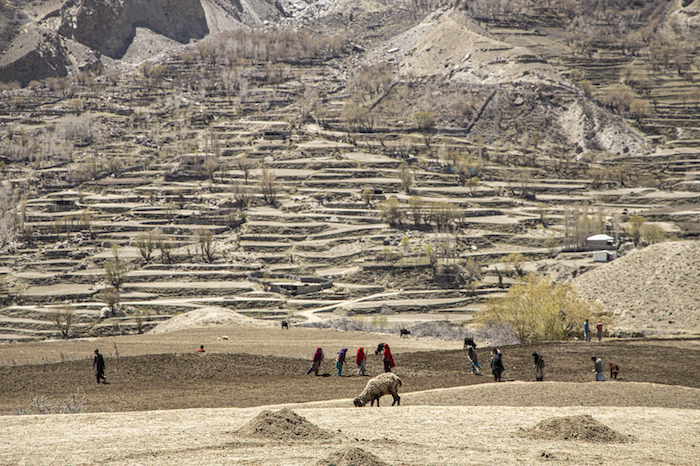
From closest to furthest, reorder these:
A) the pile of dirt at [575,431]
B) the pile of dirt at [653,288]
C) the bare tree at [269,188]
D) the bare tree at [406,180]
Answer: the pile of dirt at [575,431] → the pile of dirt at [653,288] → the bare tree at [269,188] → the bare tree at [406,180]

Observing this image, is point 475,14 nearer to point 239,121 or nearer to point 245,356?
point 239,121

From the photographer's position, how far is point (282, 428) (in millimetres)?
12711

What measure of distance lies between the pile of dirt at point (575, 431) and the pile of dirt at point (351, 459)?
4332 millimetres

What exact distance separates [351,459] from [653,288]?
112ft

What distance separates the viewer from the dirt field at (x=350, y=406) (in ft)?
39.2

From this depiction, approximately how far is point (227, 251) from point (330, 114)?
5910cm

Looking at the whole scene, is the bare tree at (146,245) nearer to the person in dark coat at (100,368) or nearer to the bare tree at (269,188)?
the bare tree at (269,188)

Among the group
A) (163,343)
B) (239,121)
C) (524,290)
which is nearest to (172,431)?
(163,343)

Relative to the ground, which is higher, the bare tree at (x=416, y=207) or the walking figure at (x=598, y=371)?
the bare tree at (x=416, y=207)

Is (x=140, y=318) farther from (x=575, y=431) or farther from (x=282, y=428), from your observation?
(x=575, y=431)

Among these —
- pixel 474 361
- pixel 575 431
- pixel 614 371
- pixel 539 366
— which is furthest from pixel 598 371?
pixel 575 431

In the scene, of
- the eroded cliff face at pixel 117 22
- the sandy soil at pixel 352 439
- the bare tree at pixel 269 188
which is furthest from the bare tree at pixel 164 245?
the eroded cliff face at pixel 117 22

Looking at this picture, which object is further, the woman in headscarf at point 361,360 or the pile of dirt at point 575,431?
the woman in headscarf at point 361,360

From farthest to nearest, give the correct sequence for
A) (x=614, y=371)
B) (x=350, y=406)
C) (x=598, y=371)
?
(x=614, y=371) < (x=598, y=371) < (x=350, y=406)
